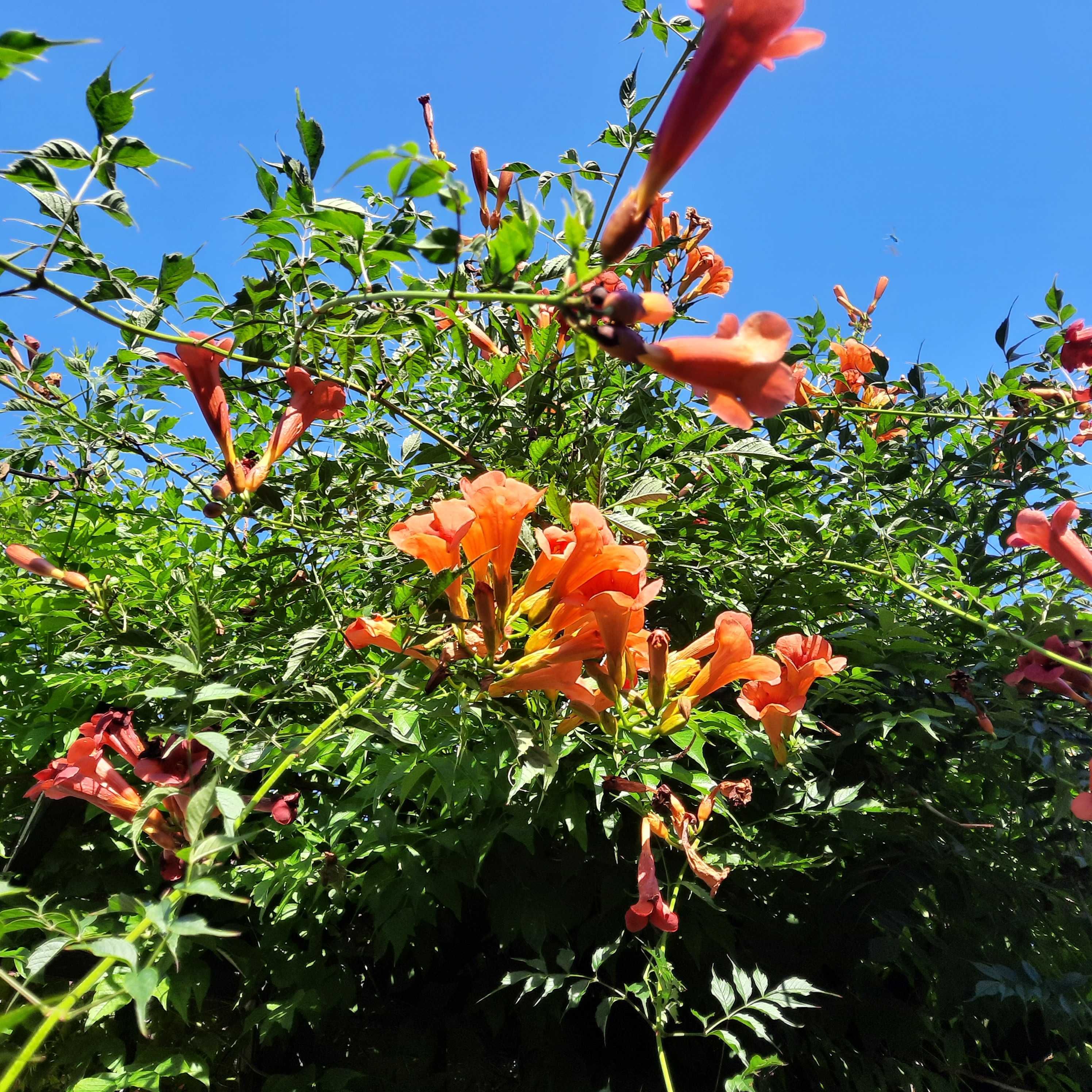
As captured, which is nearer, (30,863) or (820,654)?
(820,654)

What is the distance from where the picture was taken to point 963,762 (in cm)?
258

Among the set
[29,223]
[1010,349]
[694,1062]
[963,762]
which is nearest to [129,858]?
[694,1062]

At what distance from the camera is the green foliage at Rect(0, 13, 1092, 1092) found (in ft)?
6.27

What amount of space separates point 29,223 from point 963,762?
9.46 feet

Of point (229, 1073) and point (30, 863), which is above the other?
point (30, 863)

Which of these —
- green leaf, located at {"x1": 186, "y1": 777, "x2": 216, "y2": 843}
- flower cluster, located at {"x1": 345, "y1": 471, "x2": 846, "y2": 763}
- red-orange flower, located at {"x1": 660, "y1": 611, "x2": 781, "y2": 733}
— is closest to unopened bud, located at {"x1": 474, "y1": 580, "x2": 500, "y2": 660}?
flower cluster, located at {"x1": 345, "y1": 471, "x2": 846, "y2": 763}

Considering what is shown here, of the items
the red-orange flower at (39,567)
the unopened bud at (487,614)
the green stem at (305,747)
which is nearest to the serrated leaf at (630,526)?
Answer: the unopened bud at (487,614)

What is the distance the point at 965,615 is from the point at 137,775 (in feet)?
5.65

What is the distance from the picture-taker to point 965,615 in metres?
1.61

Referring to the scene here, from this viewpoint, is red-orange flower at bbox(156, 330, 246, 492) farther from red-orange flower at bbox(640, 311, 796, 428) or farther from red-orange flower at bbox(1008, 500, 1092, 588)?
red-orange flower at bbox(1008, 500, 1092, 588)

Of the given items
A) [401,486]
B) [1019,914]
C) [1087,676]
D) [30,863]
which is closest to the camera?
[1087,676]

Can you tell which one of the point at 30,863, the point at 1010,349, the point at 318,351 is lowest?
the point at 30,863

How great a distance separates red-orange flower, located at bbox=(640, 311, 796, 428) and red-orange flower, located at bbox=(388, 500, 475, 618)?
571 mm

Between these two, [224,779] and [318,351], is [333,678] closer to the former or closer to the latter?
[224,779]
